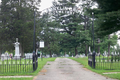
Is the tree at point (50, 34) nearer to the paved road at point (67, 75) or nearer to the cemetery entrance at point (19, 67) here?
the cemetery entrance at point (19, 67)

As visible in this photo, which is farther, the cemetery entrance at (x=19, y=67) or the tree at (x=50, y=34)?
the tree at (x=50, y=34)

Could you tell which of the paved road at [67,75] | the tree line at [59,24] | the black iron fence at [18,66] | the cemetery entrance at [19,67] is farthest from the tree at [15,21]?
the paved road at [67,75]

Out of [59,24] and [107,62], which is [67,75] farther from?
[59,24]

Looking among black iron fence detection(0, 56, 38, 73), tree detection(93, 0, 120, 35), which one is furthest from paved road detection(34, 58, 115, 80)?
tree detection(93, 0, 120, 35)

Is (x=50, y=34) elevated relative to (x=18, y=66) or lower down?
elevated

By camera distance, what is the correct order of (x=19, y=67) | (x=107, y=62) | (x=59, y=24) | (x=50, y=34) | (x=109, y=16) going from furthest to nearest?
(x=50, y=34)
(x=59, y=24)
(x=19, y=67)
(x=107, y=62)
(x=109, y=16)

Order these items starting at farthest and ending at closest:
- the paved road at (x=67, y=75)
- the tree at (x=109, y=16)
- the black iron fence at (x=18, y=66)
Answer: the tree at (x=109, y=16), the black iron fence at (x=18, y=66), the paved road at (x=67, y=75)

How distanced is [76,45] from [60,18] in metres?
10.5

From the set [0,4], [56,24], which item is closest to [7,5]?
[0,4]

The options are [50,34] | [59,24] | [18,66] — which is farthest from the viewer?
[50,34]

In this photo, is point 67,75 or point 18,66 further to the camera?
point 18,66

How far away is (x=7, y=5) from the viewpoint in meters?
47.0

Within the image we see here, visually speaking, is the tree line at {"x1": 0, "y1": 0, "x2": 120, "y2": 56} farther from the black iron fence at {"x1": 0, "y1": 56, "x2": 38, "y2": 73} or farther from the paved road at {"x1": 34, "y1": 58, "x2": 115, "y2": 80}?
the black iron fence at {"x1": 0, "y1": 56, "x2": 38, "y2": 73}

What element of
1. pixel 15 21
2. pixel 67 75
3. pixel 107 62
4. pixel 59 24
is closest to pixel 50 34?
pixel 59 24
